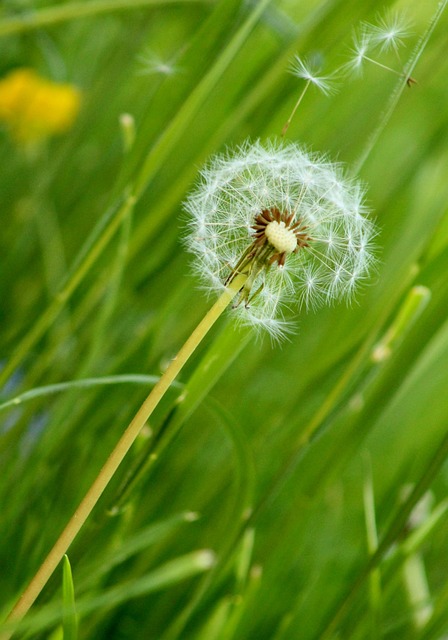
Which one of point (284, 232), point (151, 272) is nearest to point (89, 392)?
point (151, 272)

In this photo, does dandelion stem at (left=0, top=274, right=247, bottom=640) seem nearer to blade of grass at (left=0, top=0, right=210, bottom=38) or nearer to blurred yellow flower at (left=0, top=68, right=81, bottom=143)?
blade of grass at (left=0, top=0, right=210, bottom=38)

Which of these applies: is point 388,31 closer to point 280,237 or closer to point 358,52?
point 358,52

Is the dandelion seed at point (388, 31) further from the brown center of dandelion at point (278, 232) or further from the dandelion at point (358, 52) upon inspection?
the brown center of dandelion at point (278, 232)

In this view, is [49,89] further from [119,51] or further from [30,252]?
[30,252]

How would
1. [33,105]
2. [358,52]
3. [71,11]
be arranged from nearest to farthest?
[358,52], [71,11], [33,105]

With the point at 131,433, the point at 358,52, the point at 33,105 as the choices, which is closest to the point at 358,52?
the point at 358,52

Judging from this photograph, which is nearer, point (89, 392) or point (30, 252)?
point (89, 392)
